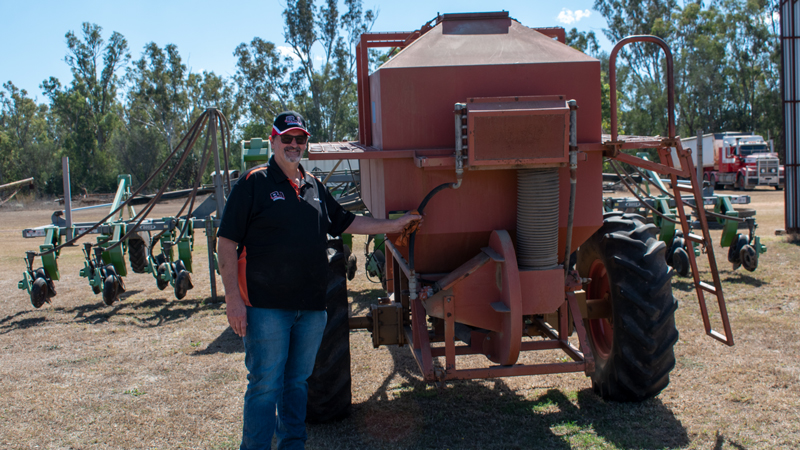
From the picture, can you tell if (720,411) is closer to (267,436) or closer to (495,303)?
(495,303)

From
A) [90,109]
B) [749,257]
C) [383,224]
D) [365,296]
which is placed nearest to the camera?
[383,224]

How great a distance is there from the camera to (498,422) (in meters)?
Result: 4.07

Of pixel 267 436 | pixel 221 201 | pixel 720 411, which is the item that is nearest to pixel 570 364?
pixel 720 411

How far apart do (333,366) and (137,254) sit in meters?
6.99

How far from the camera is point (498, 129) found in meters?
3.24

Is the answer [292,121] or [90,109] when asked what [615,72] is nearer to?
[292,121]

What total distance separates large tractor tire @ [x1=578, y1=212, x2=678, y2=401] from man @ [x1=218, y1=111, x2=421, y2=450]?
2.07m

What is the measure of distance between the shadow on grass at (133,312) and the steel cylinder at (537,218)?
5.16 metres

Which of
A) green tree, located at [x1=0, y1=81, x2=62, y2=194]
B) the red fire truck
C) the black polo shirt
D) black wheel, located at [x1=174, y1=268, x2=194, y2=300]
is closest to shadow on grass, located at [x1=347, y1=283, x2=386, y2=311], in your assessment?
black wheel, located at [x1=174, y1=268, x2=194, y2=300]

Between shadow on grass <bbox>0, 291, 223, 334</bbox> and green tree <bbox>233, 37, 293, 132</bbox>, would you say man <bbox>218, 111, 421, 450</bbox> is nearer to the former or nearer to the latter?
shadow on grass <bbox>0, 291, 223, 334</bbox>

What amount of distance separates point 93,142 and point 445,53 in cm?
4467

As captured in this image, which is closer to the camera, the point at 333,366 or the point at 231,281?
the point at 231,281

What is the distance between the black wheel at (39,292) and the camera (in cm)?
769

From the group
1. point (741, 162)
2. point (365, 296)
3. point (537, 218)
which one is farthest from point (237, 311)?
point (741, 162)
